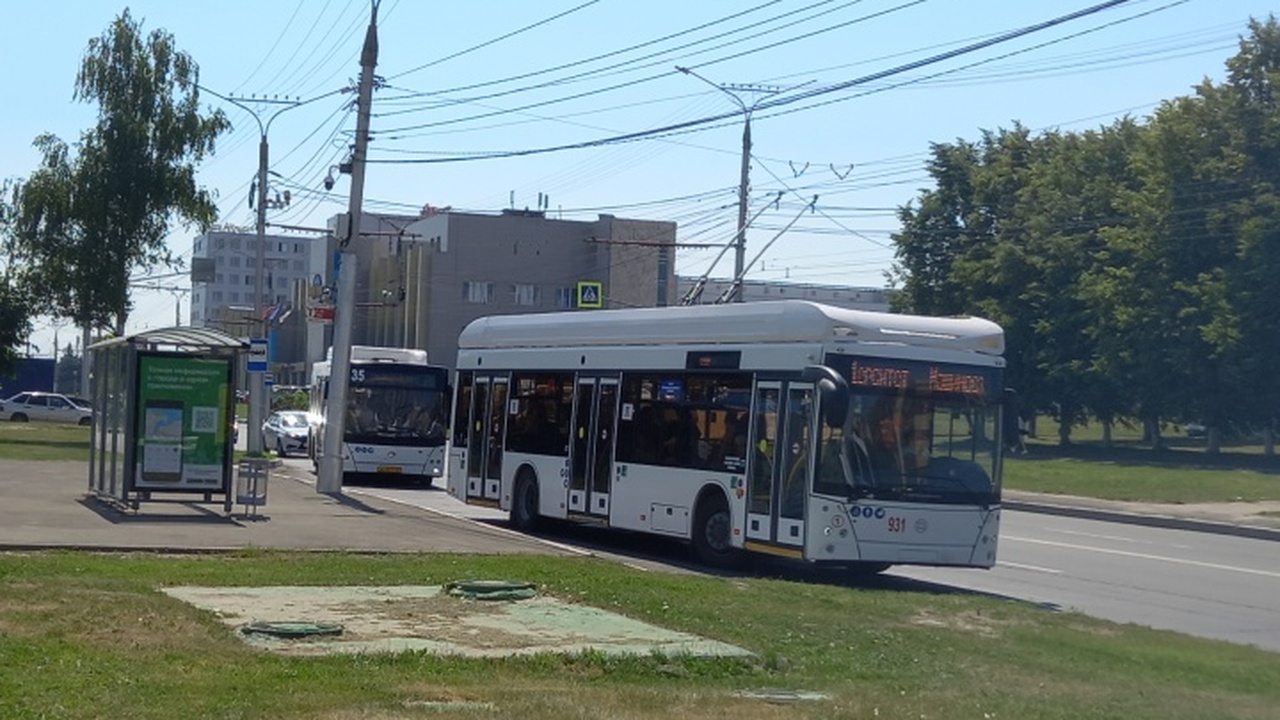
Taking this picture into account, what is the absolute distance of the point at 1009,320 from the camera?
7169 cm

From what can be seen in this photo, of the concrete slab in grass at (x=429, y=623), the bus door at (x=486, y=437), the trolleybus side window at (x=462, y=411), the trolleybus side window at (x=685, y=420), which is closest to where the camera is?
the concrete slab in grass at (x=429, y=623)

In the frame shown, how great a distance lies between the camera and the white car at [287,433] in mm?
50812

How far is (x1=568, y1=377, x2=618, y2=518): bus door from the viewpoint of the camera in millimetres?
22234

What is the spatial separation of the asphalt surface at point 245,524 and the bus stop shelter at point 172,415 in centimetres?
40

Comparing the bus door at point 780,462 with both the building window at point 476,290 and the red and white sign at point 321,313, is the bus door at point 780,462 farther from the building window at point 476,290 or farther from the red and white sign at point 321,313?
the building window at point 476,290

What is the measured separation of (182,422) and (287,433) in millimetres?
27503

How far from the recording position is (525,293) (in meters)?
79.6

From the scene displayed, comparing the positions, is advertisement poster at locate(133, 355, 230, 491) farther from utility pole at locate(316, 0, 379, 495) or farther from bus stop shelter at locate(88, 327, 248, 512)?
utility pole at locate(316, 0, 379, 495)

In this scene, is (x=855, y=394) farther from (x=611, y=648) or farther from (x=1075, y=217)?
(x=1075, y=217)

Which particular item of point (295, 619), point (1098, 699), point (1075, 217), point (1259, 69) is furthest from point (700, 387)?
point (1075, 217)

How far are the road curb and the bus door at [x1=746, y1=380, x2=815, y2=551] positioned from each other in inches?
618

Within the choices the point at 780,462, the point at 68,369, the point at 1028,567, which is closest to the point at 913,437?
the point at 780,462

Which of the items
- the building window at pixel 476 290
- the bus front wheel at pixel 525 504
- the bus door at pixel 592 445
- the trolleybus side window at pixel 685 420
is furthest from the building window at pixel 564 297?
the trolleybus side window at pixel 685 420

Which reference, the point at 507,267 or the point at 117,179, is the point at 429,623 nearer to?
the point at 117,179
